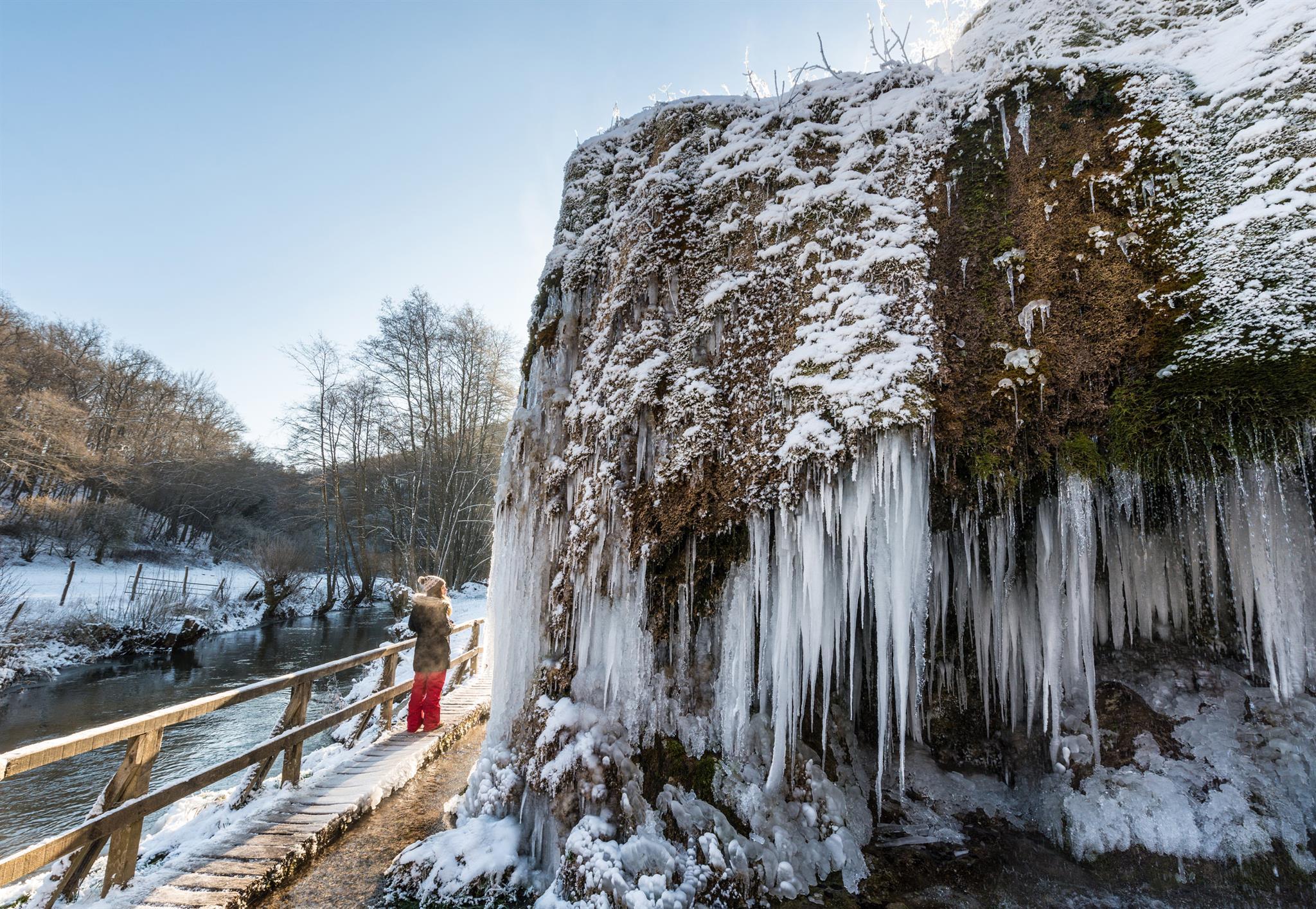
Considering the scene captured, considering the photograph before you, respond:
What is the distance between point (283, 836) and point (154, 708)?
9.15 metres

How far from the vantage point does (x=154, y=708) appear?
9.96 m

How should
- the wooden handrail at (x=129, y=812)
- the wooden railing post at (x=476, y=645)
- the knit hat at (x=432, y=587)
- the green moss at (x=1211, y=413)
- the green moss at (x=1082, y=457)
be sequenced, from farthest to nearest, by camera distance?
the wooden railing post at (x=476, y=645) → the knit hat at (x=432, y=587) → the green moss at (x=1082, y=457) → the wooden handrail at (x=129, y=812) → the green moss at (x=1211, y=413)

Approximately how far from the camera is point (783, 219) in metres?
3.97

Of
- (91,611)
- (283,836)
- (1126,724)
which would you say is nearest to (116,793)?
(283,836)

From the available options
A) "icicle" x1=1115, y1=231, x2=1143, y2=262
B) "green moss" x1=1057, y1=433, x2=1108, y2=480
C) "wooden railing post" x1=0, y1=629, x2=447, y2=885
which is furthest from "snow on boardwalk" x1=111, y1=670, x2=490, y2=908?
"icicle" x1=1115, y1=231, x2=1143, y2=262

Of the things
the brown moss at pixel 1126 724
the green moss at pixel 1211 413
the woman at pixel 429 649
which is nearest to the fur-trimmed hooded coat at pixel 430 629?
the woman at pixel 429 649

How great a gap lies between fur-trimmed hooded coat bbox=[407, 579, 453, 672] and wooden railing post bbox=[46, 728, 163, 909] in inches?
106

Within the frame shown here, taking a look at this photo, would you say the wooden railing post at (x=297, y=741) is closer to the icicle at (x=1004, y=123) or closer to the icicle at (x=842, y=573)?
the icicle at (x=842, y=573)

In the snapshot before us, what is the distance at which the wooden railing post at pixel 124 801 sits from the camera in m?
3.10

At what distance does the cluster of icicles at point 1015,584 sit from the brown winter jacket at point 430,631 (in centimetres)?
386

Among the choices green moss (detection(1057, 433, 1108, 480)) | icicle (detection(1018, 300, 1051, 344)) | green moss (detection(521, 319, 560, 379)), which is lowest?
green moss (detection(1057, 433, 1108, 480))

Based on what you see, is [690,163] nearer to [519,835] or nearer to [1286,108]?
[1286,108]

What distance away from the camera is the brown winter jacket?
6.08 meters

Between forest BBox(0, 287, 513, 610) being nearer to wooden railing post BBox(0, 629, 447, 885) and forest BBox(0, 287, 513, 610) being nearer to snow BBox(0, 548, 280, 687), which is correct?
snow BBox(0, 548, 280, 687)
